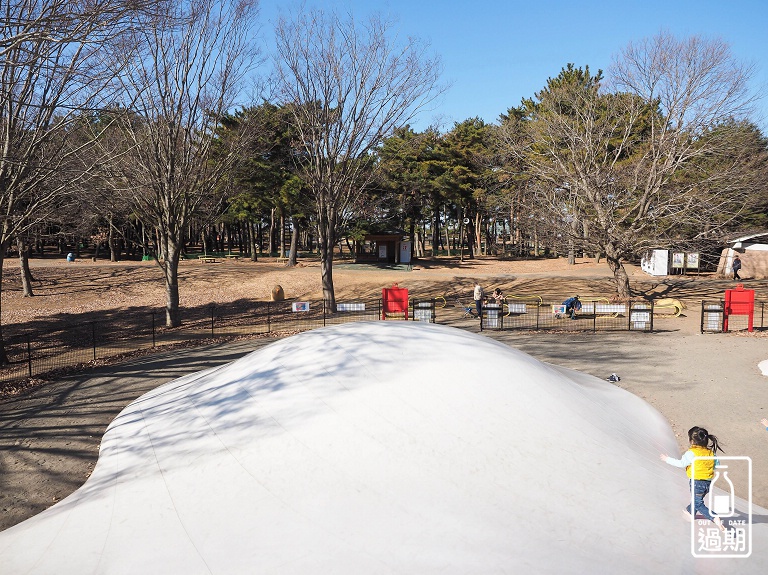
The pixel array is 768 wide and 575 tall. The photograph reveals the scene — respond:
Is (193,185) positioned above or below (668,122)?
below

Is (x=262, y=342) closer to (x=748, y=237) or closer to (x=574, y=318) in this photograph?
(x=574, y=318)

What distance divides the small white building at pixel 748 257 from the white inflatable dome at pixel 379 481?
3421 cm

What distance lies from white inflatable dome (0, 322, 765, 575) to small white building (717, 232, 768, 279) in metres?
34.2

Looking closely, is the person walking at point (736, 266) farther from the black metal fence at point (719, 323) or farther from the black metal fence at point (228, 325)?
the black metal fence at point (228, 325)

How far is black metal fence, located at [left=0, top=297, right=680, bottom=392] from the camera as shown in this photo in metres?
19.0

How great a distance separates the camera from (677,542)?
5.80 m

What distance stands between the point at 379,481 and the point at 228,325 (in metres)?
19.8

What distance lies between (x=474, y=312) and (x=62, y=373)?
16.4 meters

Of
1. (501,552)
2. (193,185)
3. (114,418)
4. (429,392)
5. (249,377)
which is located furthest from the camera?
(193,185)

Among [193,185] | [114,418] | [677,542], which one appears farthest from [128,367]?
[677,542]

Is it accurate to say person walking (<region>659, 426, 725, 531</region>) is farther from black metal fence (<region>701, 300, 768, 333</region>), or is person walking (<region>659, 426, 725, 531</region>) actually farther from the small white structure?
the small white structure

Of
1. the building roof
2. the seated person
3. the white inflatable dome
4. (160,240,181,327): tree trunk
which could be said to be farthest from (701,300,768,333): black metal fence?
(160,240,181,327): tree trunk

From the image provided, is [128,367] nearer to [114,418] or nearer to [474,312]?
[114,418]

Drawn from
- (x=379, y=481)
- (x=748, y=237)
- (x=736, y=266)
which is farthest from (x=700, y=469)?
(x=748, y=237)
